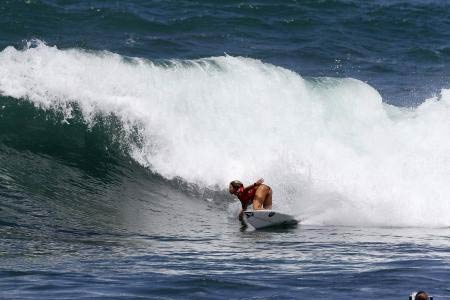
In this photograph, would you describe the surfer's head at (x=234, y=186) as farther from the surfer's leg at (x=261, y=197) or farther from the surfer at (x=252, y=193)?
the surfer's leg at (x=261, y=197)

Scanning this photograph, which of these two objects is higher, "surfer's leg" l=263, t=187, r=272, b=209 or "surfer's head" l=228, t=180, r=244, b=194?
"surfer's head" l=228, t=180, r=244, b=194

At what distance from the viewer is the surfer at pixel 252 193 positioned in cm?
1738

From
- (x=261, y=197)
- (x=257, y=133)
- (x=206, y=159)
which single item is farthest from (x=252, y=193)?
(x=257, y=133)

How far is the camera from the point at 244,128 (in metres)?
22.1

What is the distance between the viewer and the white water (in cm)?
1933

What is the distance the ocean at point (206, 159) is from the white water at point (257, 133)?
0.04m

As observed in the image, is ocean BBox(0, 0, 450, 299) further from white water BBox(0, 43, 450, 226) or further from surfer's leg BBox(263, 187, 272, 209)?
surfer's leg BBox(263, 187, 272, 209)

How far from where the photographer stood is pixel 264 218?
1702 centimetres

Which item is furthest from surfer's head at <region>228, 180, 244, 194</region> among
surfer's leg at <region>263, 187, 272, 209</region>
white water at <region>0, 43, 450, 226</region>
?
white water at <region>0, 43, 450, 226</region>

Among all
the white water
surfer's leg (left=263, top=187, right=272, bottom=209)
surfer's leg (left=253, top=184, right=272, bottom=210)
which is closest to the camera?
surfer's leg (left=253, top=184, right=272, bottom=210)

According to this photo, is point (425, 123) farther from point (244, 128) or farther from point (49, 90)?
point (49, 90)

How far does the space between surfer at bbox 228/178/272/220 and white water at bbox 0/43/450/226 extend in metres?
0.89

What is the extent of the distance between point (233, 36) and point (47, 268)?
1896 centimetres

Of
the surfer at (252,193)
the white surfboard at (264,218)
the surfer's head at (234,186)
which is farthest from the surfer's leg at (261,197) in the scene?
the surfer's head at (234,186)
